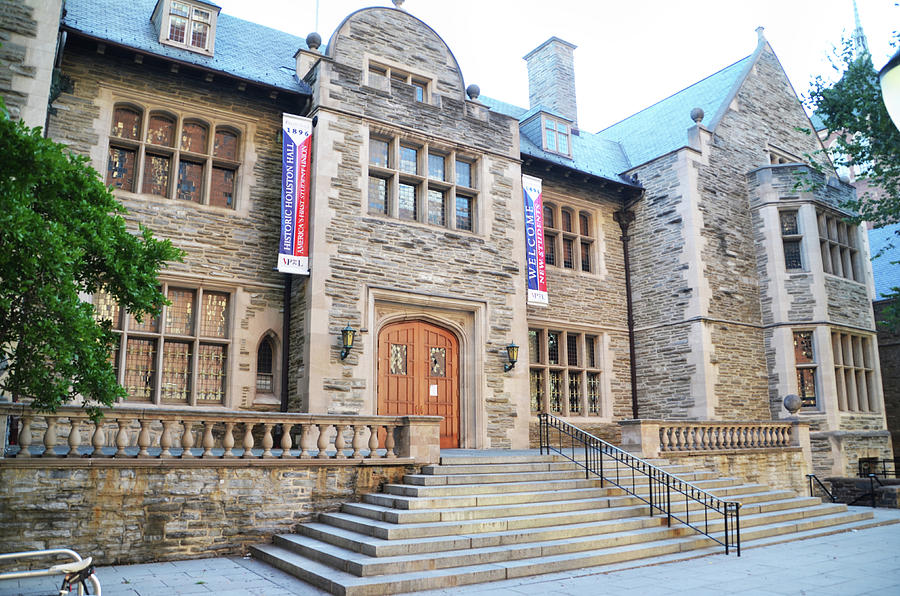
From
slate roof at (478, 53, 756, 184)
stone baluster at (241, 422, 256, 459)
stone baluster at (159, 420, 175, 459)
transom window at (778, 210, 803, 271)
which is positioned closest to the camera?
stone baluster at (159, 420, 175, 459)

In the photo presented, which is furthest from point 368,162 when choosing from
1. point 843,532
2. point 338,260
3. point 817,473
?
point 817,473

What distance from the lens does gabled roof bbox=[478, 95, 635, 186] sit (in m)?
18.2

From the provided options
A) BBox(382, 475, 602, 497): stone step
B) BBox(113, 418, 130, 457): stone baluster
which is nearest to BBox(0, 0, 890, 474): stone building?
BBox(382, 475, 602, 497): stone step

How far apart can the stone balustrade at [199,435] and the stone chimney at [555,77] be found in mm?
13702

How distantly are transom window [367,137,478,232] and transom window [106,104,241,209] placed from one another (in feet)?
9.03

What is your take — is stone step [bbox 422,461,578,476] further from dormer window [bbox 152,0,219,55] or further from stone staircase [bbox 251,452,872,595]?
dormer window [bbox 152,0,219,55]

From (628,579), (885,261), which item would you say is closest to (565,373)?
(628,579)

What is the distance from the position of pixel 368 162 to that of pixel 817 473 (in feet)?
43.0

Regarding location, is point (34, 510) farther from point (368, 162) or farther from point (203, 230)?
point (368, 162)

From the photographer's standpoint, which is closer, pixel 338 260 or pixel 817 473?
pixel 338 260

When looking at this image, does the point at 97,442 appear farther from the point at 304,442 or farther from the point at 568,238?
the point at 568,238

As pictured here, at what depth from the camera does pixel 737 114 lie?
1936 centimetres

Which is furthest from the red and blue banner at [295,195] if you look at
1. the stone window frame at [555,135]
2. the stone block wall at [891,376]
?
the stone block wall at [891,376]

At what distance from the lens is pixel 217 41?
46.7ft
